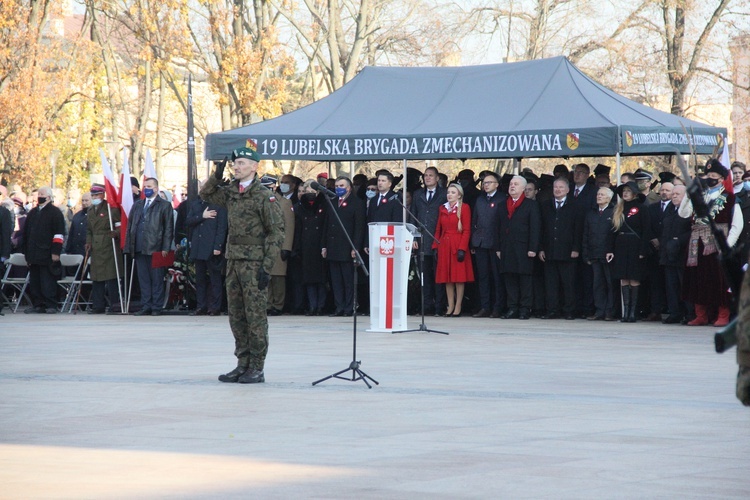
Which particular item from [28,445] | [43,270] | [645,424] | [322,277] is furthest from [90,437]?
[43,270]

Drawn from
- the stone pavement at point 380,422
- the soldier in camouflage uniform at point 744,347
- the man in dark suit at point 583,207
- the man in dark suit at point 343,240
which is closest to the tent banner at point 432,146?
the man in dark suit at point 343,240

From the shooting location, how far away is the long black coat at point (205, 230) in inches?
798

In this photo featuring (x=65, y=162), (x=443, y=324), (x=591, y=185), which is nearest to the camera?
(x=443, y=324)

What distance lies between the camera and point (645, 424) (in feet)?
29.5

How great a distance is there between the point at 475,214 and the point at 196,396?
1050cm

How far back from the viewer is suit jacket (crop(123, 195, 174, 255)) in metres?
20.7

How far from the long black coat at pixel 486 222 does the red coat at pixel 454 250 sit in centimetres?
13

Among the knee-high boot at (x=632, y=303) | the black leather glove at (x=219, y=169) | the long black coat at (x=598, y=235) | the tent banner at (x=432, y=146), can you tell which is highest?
the tent banner at (x=432, y=146)

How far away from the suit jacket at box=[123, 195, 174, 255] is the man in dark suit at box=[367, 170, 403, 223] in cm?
325

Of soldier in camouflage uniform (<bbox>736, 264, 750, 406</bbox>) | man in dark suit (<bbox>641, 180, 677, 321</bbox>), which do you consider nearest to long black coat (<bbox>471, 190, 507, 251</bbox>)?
man in dark suit (<bbox>641, 180, 677, 321</bbox>)

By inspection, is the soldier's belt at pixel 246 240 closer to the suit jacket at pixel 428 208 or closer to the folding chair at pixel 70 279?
the suit jacket at pixel 428 208

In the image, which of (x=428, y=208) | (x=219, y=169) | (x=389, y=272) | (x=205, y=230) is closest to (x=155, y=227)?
(x=205, y=230)

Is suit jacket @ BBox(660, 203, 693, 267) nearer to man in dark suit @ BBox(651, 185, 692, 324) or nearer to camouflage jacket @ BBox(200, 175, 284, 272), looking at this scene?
man in dark suit @ BBox(651, 185, 692, 324)

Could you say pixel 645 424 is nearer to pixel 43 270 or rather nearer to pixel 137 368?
pixel 137 368
